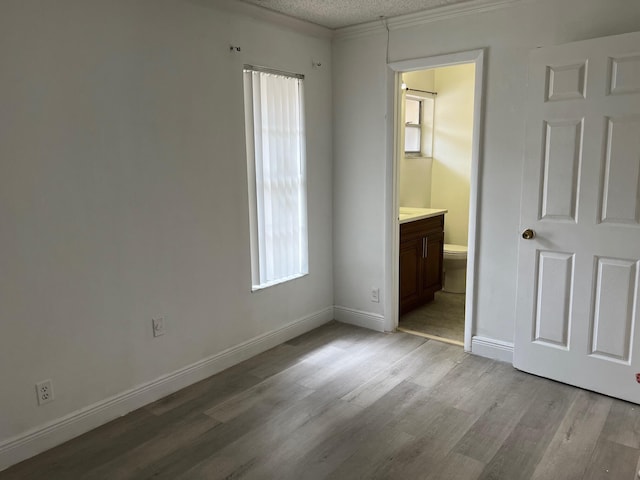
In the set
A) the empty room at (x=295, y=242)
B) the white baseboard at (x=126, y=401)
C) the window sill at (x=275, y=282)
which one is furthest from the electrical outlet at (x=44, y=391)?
the window sill at (x=275, y=282)

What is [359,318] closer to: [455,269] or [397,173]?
[397,173]

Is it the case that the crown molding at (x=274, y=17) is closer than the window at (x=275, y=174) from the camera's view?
Yes

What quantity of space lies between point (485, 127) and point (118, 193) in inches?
92.5

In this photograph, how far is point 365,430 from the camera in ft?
8.41

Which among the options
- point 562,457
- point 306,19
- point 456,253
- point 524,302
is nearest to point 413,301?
point 456,253

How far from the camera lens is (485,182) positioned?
3307 mm

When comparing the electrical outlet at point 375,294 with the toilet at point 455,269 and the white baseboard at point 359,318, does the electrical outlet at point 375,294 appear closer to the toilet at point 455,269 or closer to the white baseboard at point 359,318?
the white baseboard at point 359,318

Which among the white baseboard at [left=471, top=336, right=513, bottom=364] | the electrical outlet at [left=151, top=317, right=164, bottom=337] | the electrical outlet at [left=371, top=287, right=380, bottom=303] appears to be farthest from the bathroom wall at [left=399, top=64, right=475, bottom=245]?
the electrical outlet at [left=151, top=317, right=164, bottom=337]

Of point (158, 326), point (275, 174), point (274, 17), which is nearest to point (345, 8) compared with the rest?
point (274, 17)

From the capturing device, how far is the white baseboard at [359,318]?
4026 mm

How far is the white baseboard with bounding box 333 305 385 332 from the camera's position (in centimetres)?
403

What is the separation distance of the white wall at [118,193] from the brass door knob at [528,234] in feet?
6.02

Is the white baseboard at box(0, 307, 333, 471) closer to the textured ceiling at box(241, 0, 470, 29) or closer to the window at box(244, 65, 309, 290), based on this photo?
the window at box(244, 65, 309, 290)

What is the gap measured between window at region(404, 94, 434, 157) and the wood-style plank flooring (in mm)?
2694
